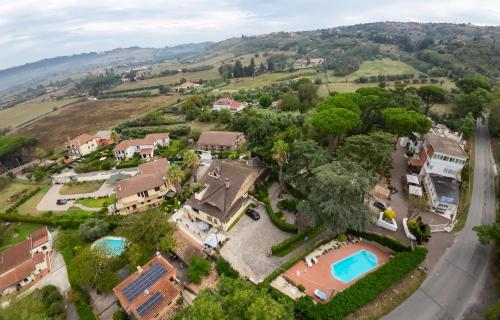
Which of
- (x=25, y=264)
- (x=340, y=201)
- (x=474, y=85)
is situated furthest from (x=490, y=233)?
(x=25, y=264)

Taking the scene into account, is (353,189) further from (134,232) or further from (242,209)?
(134,232)

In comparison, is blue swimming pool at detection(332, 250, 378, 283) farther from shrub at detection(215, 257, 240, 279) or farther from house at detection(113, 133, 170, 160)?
house at detection(113, 133, 170, 160)

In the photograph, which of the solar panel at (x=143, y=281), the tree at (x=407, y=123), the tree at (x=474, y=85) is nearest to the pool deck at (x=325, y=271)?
the solar panel at (x=143, y=281)

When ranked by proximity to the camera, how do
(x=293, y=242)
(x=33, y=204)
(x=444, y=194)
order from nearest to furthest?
(x=293, y=242) < (x=444, y=194) < (x=33, y=204)

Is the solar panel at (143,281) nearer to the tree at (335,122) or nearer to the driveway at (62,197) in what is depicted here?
the driveway at (62,197)

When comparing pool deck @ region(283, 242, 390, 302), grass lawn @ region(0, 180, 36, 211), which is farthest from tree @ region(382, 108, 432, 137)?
grass lawn @ region(0, 180, 36, 211)

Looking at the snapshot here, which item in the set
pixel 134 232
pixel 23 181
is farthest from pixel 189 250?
pixel 23 181

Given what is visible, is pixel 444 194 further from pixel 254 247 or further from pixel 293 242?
pixel 254 247
